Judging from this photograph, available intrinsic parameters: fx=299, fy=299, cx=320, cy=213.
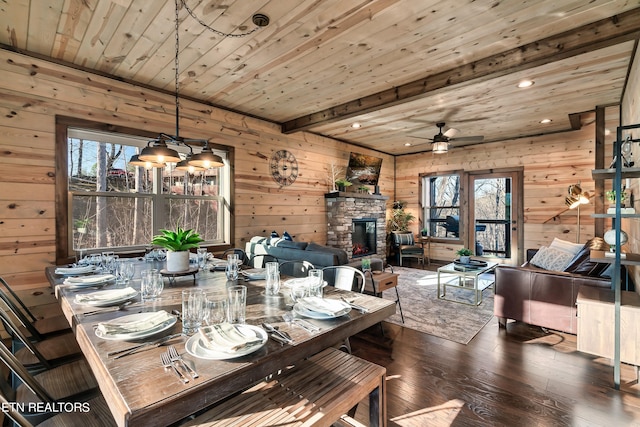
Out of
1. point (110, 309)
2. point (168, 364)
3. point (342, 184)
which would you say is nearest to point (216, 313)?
point (168, 364)

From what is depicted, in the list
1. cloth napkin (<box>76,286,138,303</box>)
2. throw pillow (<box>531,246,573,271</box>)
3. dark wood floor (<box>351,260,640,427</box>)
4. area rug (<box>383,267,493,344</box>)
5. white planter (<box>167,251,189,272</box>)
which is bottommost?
dark wood floor (<box>351,260,640,427</box>)

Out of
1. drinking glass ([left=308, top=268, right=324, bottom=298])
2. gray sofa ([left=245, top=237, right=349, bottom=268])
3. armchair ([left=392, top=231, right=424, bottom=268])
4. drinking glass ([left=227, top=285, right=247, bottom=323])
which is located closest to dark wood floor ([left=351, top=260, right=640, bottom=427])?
gray sofa ([left=245, top=237, right=349, bottom=268])

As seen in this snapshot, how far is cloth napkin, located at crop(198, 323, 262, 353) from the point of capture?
106cm

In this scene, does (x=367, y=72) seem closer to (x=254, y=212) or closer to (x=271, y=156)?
(x=271, y=156)

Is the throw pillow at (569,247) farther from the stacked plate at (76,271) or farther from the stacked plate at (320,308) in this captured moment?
the stacked plate at (76,271)

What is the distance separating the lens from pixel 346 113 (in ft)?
14.4

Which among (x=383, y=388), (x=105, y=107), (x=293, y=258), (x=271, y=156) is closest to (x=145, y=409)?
(x=383, y=388)

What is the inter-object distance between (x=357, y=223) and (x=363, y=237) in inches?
17.6

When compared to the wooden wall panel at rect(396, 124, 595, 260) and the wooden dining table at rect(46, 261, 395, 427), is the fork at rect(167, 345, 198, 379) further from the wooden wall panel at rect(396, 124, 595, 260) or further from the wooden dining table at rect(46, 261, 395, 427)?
the wooden wall panel at rect(396, 124, 595, 260)

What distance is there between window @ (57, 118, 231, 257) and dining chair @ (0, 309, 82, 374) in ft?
5.61

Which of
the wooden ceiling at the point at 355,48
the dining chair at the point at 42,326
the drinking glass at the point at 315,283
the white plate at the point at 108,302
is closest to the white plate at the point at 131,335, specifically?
the white plate at the point at 108,302

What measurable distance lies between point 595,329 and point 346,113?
3627mm

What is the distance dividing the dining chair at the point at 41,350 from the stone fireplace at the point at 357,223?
4526 millimetres

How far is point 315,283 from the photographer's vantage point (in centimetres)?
167
